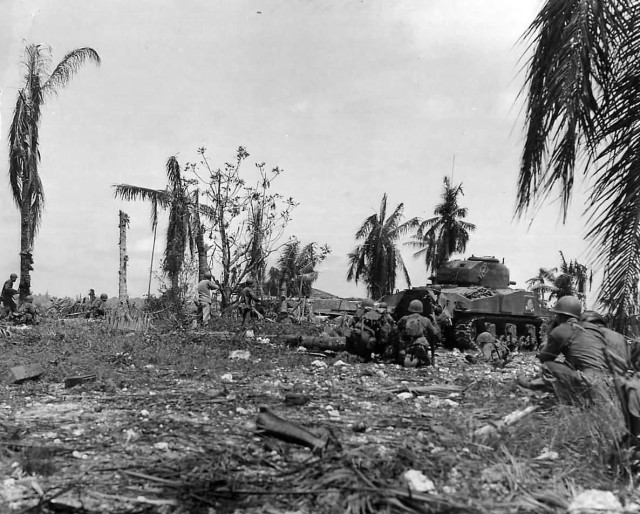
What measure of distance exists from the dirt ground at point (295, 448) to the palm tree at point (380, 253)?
896 inches

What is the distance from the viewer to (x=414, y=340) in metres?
10.7

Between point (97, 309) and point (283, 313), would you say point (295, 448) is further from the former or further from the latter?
point (97, 309)

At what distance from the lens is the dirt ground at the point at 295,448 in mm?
3777

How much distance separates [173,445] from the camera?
499 cm

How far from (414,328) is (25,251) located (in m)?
13.7

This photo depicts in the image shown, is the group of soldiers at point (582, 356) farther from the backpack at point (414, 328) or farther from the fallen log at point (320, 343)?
the fallen log at point (320, 343)

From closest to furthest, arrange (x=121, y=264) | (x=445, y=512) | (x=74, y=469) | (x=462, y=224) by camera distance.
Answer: (x=445, y=512) → (x=74, y=469) → (x=121, y=264) → (x=462, y=224)

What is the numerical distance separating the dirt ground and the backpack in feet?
6.59

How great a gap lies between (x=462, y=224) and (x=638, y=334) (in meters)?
26.1

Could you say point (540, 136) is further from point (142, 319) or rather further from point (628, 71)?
point (142, 319)

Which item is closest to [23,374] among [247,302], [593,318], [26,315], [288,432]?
[288,432]

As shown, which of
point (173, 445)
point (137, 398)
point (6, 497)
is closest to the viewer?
point (6, 497)

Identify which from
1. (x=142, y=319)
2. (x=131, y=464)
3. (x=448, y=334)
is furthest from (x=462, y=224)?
(x=131, y=464)

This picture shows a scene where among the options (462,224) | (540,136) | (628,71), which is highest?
(462,224)
